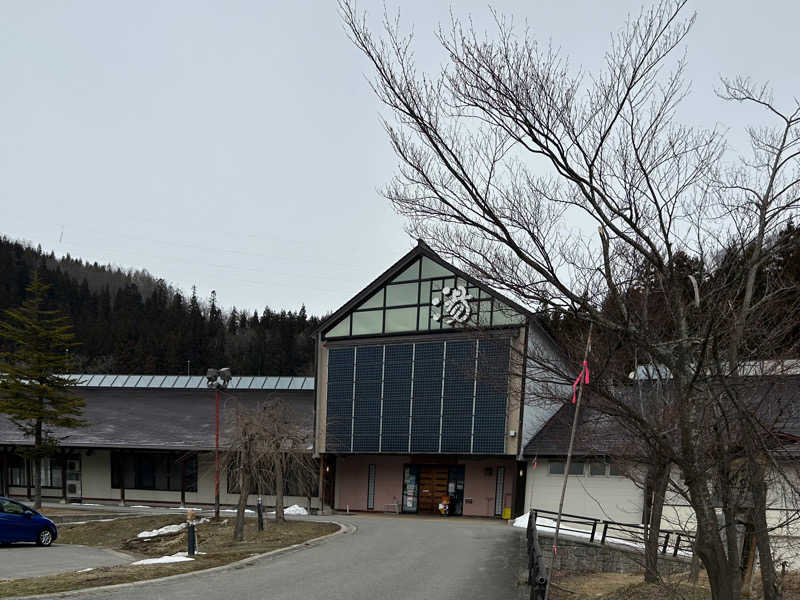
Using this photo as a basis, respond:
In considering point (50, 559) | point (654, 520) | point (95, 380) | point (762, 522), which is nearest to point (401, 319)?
point (50, 559)

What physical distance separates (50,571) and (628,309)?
44.7 ft

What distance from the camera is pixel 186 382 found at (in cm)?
4681

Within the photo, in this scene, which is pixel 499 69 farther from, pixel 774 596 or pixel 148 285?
pixel 148 285

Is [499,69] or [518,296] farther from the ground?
[499,69]

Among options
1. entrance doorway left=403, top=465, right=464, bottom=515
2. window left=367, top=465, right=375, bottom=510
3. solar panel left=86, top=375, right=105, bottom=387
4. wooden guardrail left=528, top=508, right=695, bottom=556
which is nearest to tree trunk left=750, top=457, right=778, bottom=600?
wooden guardrail left=528, top=508, right=695, bottom=556

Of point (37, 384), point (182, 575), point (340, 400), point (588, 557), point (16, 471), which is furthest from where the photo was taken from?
point (16, 471)

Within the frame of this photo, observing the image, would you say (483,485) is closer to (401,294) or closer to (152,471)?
(401,294)

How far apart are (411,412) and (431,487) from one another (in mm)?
4292

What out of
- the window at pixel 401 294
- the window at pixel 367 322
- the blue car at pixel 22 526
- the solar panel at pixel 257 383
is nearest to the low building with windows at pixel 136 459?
the solar panel at pixel 257 383

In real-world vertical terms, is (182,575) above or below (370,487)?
above

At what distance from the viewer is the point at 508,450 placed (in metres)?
29.7

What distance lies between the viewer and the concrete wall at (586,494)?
27.3 meters

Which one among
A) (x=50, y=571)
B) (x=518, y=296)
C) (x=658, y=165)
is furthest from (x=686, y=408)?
(x=50, y=571)

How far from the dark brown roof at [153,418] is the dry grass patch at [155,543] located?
284 inches
